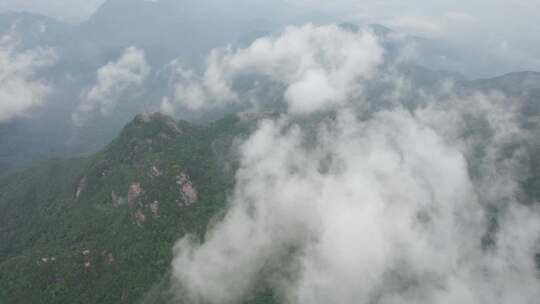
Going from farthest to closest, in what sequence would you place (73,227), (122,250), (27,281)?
(73,227)
(122,250)
(27,281)

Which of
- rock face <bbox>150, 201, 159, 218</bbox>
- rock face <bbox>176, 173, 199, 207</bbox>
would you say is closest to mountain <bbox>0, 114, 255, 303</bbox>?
rock face <bbox>176, 173, 199, 207</bbox>

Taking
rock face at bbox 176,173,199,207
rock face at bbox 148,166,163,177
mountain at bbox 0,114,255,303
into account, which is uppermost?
rock face at bbox 148,166,163,177

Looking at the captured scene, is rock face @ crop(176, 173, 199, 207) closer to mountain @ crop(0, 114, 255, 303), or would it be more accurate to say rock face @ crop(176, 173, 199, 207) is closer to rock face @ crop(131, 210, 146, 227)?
Result: mountain @ crop(0, 114, 255, 303)

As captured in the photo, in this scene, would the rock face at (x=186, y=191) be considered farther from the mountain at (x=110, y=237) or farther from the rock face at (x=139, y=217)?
the rock face at (x=139, y=217)

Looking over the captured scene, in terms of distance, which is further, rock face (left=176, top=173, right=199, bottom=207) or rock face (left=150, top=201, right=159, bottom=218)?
rock face (left=176, top=173, right=199, bottom=207)

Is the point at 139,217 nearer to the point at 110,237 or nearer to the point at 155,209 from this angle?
the point at 155,209

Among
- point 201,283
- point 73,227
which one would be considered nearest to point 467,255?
point 201,283

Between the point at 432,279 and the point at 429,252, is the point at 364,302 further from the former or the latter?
the point at 429,252

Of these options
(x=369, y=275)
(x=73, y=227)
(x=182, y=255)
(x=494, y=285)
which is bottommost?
(x=494, y=285)
